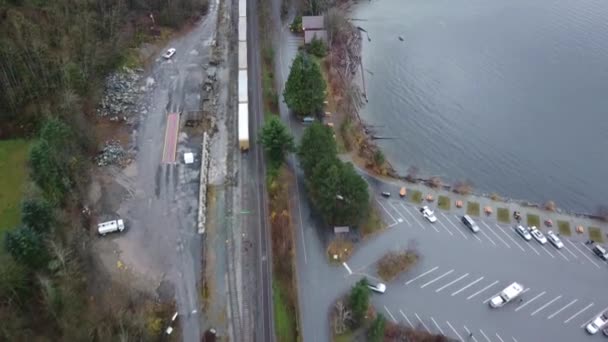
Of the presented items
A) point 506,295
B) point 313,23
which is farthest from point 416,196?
point 313,23

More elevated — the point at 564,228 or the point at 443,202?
the point at 443,202

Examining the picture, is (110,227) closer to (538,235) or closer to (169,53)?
(169,53)

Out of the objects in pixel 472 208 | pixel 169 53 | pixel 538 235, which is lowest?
pixel 538 235

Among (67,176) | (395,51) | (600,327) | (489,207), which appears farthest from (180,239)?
(395,51)

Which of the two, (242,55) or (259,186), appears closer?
(259,186)

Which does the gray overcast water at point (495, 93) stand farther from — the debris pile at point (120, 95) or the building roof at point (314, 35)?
the debris pile at point (120, 95)

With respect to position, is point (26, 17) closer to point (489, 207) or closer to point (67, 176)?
point (67, 176)

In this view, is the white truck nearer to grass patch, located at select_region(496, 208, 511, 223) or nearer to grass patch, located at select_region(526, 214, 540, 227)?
grass patch, located at select_region(496, 208, 511, 223)

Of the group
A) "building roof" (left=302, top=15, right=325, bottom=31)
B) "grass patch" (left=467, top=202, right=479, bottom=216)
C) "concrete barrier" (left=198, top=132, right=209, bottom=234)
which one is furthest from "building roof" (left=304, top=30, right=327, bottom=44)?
"grass patch" (left=467, top=202, right=479, bottom=216)

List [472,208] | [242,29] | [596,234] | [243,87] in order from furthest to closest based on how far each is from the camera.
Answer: [242,29] → [243,87] → [472,208] → [596,234]
